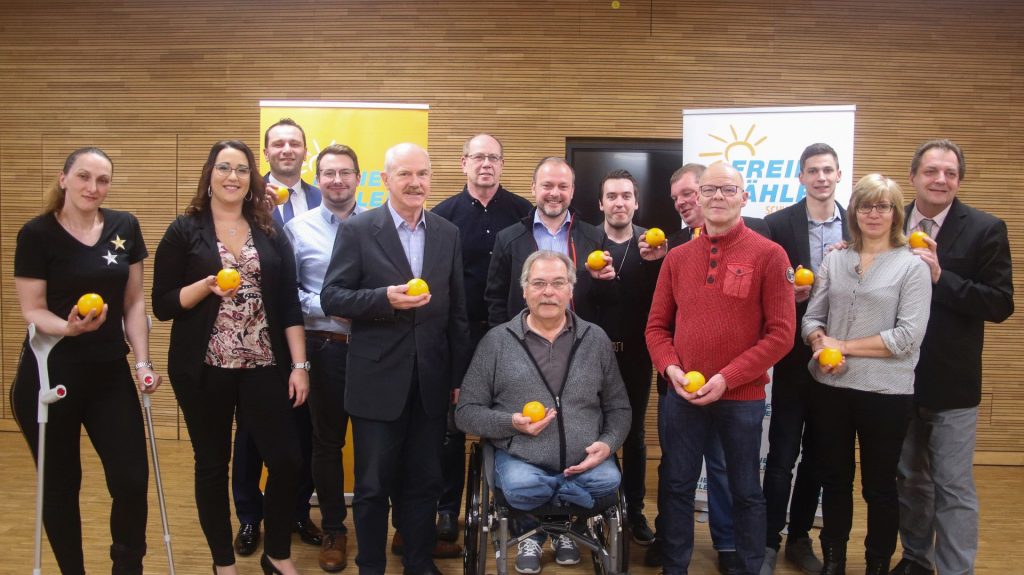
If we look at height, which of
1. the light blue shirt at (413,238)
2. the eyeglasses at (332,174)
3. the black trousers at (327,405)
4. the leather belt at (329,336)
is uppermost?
the eyeglasses at (332,174)

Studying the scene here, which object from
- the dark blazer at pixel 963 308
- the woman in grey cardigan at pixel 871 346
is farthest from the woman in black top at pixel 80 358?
the dark blazer at pixel 963 308

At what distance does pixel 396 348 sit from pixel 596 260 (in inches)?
36.2

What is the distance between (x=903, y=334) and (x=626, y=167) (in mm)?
2852

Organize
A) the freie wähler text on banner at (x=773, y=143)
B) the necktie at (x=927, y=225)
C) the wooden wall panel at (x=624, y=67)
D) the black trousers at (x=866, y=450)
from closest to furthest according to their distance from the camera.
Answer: the black trousers at (x=866, y=450), the necktie at (x=927, y=225), the freie wähler text on banner at (x=773, y=143), the wooden wall panel at (x=624, y=67)

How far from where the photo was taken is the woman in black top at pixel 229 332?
264 cm

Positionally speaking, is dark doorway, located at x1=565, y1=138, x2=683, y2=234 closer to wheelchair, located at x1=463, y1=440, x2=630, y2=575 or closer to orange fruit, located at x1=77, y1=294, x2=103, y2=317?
wheelchair, located at x1=463, y1=440, x2=630, y2=575

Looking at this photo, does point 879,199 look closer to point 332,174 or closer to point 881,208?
point 881,208

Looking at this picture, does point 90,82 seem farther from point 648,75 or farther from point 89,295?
point 648,75

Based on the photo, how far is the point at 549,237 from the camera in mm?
3424

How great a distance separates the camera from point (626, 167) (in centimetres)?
532

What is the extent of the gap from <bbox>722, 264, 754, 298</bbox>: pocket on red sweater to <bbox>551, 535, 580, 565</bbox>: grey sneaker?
1.47 meters

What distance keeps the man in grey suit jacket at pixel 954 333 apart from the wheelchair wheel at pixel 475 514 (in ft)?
6.01

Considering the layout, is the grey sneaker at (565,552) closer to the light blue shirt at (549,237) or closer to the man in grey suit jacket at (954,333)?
the light blue shirt at (549,237)

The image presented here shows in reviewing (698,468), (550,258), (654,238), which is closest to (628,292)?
(654,238)
